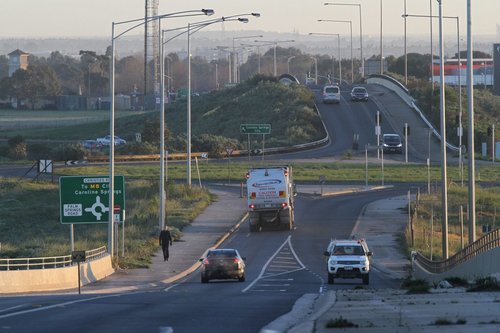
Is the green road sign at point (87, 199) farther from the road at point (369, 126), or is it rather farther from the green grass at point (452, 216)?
the road at point (369, 126)

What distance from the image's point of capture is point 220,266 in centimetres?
3800

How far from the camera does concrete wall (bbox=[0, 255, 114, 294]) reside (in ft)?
104

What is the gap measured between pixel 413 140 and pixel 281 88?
32265mm

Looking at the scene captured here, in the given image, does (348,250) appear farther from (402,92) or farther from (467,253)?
(402,92)

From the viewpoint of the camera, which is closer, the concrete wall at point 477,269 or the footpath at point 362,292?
the footpath at point 362,292

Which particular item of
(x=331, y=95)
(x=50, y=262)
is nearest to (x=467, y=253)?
(x=50, y=262)

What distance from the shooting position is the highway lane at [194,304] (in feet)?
61.4

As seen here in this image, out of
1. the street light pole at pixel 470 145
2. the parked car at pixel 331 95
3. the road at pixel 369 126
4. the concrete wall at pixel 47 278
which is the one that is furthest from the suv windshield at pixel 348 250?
the parked car at pixel 331 95

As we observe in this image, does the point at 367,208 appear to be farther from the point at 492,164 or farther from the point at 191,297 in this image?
the point at 191,297

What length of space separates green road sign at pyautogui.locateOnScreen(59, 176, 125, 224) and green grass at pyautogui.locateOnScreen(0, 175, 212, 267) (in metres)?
2.59

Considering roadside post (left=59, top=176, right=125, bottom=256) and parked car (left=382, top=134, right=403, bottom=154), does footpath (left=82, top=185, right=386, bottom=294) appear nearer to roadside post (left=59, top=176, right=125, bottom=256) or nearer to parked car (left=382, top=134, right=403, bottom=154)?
roadside post (left=59, top=176, right=125, bottom=256)

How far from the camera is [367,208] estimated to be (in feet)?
216

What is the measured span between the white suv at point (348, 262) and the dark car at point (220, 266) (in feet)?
9.78

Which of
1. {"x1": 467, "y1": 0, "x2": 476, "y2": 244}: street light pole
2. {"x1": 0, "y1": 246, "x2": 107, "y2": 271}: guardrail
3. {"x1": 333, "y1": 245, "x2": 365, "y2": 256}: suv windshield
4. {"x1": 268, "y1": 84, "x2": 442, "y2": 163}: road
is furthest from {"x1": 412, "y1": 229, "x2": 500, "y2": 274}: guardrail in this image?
{"x1": 268, "y1": 84, "x2": 442, "y2": 163}: road
